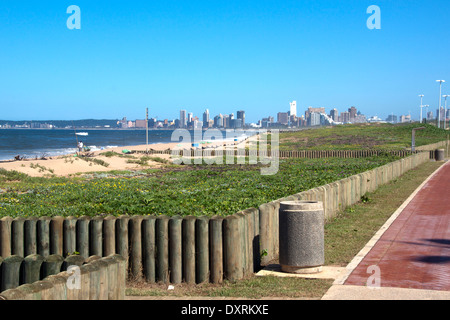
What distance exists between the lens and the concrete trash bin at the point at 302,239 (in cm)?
914

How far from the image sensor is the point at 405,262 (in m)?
9.78

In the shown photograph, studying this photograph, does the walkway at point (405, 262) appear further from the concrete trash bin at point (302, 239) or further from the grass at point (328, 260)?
the concrete trash bin at point (302, 239)

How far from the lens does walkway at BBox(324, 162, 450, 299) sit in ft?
25.7

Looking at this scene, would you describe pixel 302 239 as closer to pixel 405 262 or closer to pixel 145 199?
pixel 405 262

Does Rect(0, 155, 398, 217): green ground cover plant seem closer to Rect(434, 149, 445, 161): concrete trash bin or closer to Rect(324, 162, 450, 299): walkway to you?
Rect(324, 162, 450, 299): walkway

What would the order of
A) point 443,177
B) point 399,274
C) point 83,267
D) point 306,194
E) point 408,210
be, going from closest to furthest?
point 83,267 < point 399,274 < point 306,194 < point 408,210 < point 443,177

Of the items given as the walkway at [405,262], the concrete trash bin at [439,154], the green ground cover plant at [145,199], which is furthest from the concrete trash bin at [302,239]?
the concrete trash bin at [439,154]

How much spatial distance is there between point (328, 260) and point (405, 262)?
4.74ft

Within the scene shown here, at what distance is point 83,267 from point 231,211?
7150mm

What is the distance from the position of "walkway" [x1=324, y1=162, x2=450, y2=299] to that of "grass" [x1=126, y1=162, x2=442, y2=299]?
30cm

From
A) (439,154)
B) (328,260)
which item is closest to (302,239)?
(328,260)
